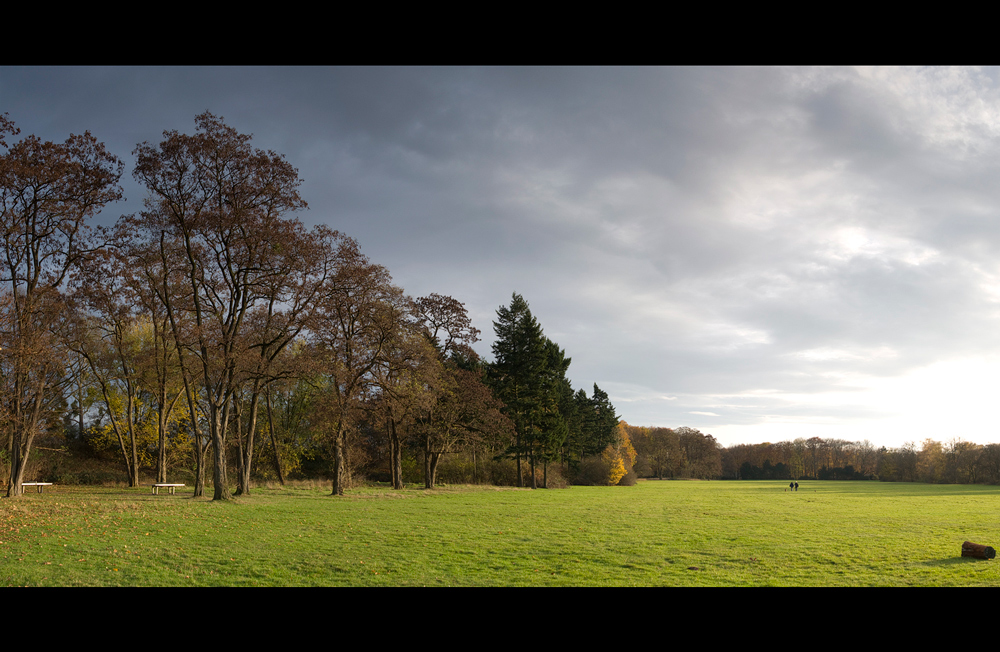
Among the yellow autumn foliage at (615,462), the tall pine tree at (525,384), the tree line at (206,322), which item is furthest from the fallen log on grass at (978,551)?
the yellow autumn foliage at (615,462)

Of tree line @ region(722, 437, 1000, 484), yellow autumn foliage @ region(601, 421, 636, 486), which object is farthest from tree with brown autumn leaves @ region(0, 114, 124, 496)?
tree line @ region(722, 437, 1000, 484)

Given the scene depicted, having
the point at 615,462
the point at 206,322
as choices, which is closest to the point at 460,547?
the point at 206,322

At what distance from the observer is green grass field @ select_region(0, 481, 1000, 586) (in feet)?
34.2

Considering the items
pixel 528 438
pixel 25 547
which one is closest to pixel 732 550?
pixel 25 547

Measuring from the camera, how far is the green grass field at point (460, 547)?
1043 centimetres

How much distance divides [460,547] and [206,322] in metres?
20.3

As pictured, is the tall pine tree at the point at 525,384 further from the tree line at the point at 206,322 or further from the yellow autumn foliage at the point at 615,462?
the yellow autumn foliage at the point at 615,462

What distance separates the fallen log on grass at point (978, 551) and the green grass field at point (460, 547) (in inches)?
13.7

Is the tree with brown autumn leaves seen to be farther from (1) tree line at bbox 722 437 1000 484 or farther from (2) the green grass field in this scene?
(1) tree line at bbox 722 437 1000 484

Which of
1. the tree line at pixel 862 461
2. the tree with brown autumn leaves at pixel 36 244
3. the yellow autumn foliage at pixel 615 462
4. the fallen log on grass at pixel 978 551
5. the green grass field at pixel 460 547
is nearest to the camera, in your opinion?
the green grass field at pixel 460 547

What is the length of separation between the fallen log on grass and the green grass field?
1.14 feet

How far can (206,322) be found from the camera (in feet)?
92.1

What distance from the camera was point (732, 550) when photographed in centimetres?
1402
